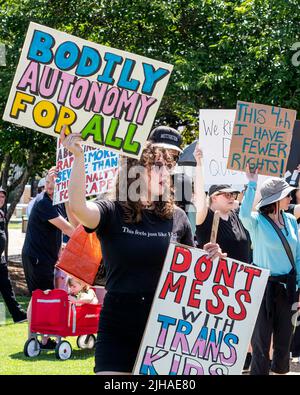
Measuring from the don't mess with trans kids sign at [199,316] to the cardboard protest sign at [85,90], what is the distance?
0.84 m

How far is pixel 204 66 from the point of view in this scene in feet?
44.3

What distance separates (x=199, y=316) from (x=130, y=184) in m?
0.80

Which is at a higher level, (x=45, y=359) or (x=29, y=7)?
(x=29, y=7)

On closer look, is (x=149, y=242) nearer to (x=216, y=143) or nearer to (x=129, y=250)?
(x=129, y=250)

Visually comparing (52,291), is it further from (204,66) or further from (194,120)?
(194,120)

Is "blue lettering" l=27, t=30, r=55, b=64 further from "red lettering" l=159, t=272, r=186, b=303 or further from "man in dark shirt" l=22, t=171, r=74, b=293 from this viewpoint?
"man in dark shirt" l=22, t=171, r=74, b=293

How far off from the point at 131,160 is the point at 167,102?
9.79 meters

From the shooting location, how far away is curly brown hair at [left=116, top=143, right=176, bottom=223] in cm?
449

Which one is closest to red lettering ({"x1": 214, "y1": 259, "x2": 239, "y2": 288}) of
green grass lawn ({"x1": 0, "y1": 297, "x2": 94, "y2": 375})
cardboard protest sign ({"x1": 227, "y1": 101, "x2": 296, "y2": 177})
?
cardboard protest sign ({"x1": 227, "y1": 101, "x2": 296, "y2": 177})

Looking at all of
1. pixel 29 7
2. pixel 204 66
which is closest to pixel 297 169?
pixel 204 66

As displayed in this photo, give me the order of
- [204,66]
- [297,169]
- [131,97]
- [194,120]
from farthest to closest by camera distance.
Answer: [194,120], [204,66], [297,169], [131,97]

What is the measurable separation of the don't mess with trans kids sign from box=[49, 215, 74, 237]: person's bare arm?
3823mm

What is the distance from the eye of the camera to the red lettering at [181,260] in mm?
4647

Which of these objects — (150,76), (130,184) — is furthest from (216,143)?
(130,184)
